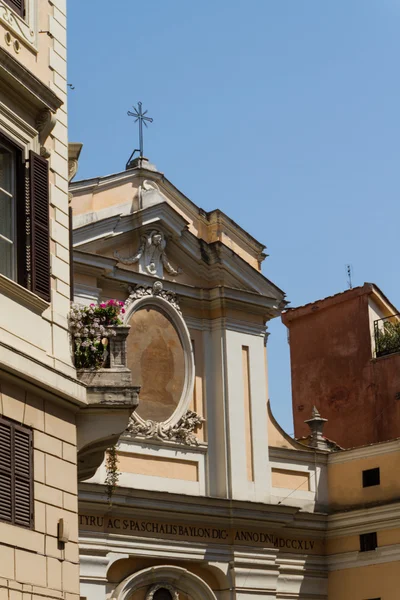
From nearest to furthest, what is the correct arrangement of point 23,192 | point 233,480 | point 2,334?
point 2,334 < point 23,192 < point 233,480

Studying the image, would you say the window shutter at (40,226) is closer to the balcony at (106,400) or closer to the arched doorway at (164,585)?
the balcony at (106,400)

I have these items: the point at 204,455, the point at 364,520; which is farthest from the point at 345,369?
the point at 204,455

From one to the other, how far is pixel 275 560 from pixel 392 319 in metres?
7.77

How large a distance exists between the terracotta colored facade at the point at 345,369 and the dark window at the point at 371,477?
2479 millimetres

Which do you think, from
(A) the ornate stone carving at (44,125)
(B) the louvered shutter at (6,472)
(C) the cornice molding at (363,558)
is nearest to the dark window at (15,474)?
(B) the louvered shutter at (6,472)

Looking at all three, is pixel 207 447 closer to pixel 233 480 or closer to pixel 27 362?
pixel 233 480

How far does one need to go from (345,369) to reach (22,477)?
17670 millimetres

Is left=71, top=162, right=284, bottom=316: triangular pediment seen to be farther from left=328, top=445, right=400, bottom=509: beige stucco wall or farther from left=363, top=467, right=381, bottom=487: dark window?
left=363, top=467, right=381, bottom=487: dark window

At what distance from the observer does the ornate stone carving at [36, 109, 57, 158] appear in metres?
12.1

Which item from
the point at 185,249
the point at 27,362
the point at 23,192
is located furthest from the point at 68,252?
the point at 185,249

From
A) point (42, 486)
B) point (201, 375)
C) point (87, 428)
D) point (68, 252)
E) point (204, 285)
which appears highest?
point (204, 285)

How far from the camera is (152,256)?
878 inches

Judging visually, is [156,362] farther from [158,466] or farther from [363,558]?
[363,558]

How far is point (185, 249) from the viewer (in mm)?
22750
